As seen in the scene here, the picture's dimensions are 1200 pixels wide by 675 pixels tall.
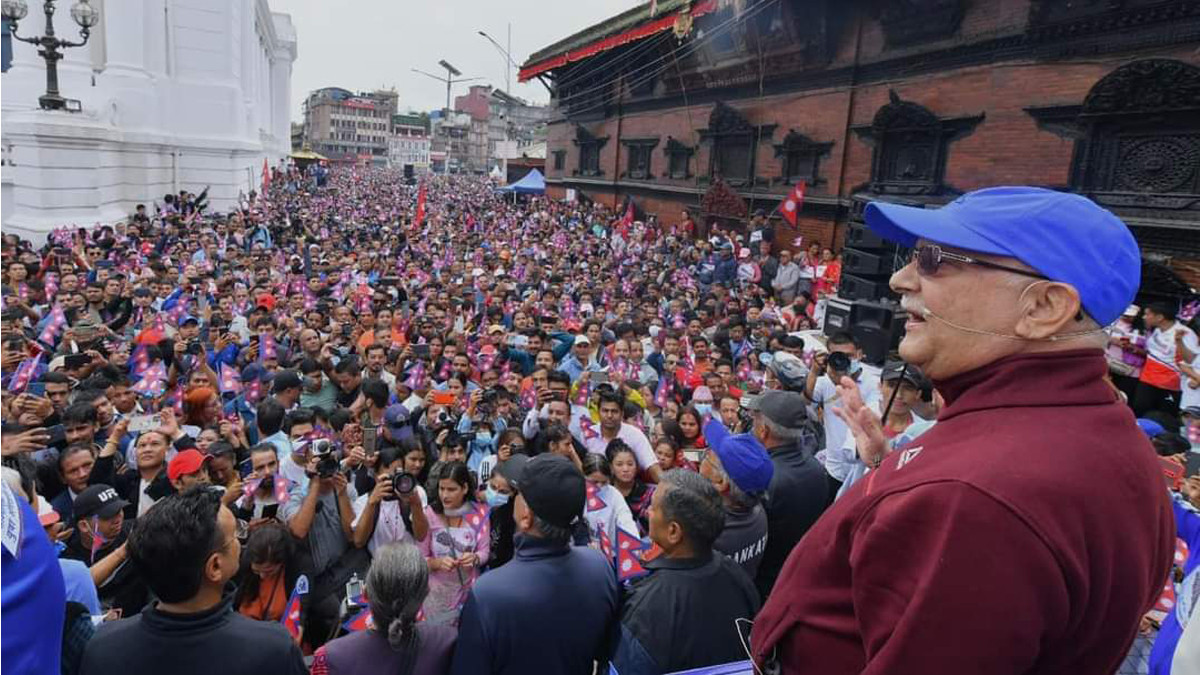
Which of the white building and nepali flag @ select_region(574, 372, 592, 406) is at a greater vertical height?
the white building

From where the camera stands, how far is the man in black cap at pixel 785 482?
11.6 feet

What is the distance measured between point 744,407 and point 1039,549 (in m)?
5.05

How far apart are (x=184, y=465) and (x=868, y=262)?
8991 millimetres

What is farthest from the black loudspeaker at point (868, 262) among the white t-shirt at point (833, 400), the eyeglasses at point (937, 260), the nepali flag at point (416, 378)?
the eyeglasses at point (937, 260)

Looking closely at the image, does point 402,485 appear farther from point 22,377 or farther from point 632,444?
point 22,377

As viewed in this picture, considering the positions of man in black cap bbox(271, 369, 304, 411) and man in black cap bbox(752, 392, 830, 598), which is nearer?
man in black cap bbox(752, 392, 830, 598)

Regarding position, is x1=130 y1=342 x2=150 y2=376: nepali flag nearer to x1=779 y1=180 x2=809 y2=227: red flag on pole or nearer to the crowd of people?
the crowd of people

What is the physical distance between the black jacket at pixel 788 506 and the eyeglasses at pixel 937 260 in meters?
2.36

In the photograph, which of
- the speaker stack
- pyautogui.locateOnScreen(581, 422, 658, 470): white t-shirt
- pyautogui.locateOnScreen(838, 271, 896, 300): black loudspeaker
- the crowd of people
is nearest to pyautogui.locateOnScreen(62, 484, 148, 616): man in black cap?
the crowd of people

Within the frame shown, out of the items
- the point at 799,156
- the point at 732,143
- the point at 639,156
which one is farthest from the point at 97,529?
the point at 639,156

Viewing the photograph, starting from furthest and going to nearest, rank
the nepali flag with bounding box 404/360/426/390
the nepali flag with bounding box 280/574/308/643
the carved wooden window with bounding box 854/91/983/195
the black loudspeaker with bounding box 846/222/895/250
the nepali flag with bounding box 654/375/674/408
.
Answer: the carved wooden window with bounding box 854/91/983/195 < the black loudspeaker with bounding box 846/222/895/250 < the nepali flag with bounding box 654/375/674/408 < the nepali flag with bounding box 404/360/426/390 < the nepali flag with bounding box 280/574/308/643

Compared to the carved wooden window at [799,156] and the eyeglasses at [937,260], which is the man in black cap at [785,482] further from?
the carved wooden window at [799,156]

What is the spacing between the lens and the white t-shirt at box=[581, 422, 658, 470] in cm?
487

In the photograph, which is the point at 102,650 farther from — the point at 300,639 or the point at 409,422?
the point at 409,422
